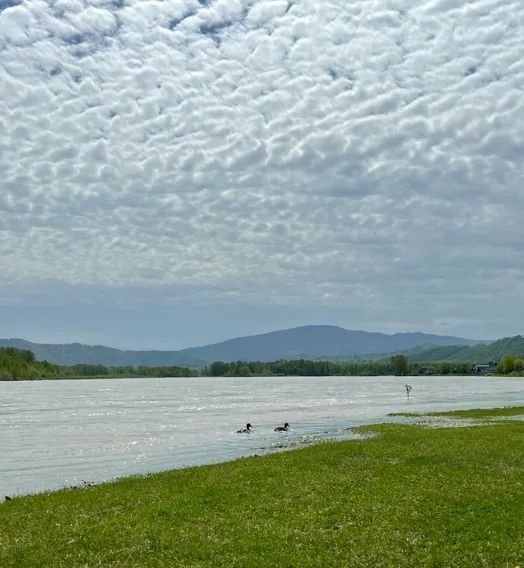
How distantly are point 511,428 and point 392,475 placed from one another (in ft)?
90.0

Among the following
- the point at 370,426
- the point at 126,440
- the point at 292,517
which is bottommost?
the point at 126,440

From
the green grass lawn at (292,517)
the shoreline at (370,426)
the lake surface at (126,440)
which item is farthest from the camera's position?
the shoreline at (370,426)

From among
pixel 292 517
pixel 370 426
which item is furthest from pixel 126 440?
pixel 292 517

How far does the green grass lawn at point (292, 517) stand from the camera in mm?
20734

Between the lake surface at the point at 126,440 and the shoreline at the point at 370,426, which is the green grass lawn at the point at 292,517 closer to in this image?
the shoreline at the point at 370,426

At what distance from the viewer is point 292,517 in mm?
25109

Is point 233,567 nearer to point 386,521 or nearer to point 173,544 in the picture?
point 173,544

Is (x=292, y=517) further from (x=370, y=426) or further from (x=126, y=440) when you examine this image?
(x=126, y=440)

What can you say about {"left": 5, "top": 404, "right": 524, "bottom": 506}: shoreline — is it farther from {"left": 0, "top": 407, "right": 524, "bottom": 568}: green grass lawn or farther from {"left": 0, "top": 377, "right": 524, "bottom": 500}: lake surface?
{"left": 0, "top": 407, "right": 524, "bottom": 568}: green grass lawn

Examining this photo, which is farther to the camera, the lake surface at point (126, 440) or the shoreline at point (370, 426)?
the shoreline at point (370, 426)

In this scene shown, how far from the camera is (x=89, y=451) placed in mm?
59500

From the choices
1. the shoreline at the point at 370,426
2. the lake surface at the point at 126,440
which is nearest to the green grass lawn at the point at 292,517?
the shoreline at the point at 370,426

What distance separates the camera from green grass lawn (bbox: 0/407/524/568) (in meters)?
20.7

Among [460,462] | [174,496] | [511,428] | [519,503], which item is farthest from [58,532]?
[511,428]
